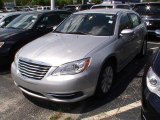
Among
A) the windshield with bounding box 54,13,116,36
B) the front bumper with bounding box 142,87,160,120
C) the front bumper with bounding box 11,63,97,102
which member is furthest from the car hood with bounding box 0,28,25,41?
the front bumper with bounding box 142,87,160,120

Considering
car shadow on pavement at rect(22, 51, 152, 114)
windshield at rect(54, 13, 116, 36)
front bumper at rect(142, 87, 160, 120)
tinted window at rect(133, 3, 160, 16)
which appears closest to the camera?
front bumper at rect(142, 87, 160, 120)

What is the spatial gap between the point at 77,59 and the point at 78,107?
35.2 inches

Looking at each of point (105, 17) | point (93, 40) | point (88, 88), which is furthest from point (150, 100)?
point (105, 17)

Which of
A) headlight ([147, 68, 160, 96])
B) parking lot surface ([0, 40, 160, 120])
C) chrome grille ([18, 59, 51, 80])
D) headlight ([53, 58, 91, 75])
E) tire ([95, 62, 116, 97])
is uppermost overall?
headlight ([147, 68, 160, 96])

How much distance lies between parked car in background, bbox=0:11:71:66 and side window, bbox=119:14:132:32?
8.77ft

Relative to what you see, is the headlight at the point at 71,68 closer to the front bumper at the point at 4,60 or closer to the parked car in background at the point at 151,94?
the parked car in background at the point at 151,94

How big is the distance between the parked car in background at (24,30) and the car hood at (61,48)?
1644 mm

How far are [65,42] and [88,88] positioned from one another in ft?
3.91

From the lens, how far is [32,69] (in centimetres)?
454

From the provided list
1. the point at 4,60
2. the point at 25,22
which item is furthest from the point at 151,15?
the point at 4,60

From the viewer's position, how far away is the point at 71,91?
4.29m

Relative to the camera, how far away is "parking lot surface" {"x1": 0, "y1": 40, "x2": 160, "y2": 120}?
4.46 metres

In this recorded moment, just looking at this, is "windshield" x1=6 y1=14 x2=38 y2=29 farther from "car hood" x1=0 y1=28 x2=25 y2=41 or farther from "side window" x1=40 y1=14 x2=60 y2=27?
"car hood" x1=0 y1=28 x2=25 y2=41

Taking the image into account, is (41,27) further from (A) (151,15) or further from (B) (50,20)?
(A) (151,15)
